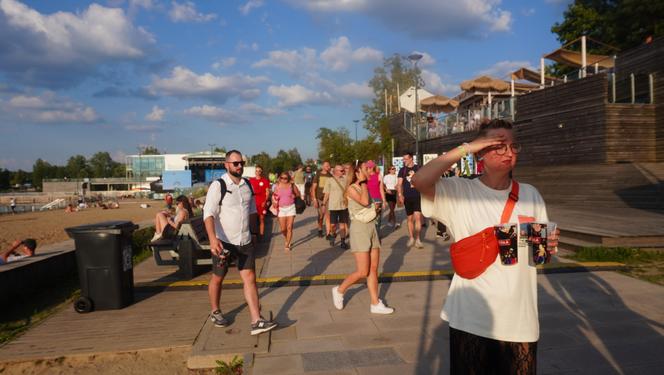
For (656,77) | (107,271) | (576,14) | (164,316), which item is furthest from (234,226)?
(576,14)

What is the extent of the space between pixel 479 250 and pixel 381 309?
10.2 feet

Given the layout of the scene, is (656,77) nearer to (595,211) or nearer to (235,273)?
Result: (595,211)

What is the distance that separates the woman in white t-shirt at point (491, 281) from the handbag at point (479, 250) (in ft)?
0.09

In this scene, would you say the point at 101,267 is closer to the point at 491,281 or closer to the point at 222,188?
the point at 222,188

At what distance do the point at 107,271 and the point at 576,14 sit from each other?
32.2m

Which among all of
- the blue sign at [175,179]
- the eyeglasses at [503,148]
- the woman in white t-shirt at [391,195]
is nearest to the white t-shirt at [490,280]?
the eyeglasses at [503,148]

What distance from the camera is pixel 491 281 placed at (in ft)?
6.87

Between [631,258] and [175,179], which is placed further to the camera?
[175,179]

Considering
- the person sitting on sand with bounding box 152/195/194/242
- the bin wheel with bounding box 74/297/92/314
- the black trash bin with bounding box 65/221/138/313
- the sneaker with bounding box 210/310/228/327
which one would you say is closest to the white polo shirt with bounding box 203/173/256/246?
the sneaker with bounding box 210/310/228/327

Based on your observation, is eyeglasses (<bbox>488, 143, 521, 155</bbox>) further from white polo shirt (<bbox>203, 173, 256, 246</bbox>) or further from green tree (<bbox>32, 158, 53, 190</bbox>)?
green tree (<bbox>32, 158, 53, 190</bbox>)

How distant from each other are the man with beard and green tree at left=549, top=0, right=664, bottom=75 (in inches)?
1025

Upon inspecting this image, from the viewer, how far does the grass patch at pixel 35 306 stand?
16.6ft

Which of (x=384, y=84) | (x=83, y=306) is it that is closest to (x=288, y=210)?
(x=83, y=306)

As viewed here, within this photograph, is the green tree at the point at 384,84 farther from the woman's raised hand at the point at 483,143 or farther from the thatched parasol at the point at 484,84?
the woman's raised hand at the point at 483,143
